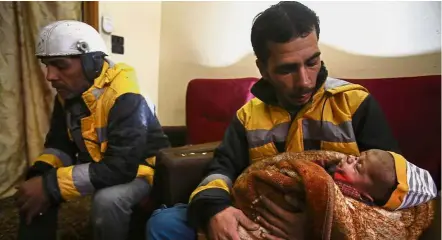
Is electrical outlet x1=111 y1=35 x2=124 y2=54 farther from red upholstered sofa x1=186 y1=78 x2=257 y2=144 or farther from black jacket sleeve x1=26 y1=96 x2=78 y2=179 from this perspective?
black jacket sleeve x1=26 y1=96 x2=78 y2=179

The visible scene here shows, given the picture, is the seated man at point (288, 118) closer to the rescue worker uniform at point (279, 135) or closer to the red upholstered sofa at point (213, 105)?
the rescue worker uniform at point (279, 135)

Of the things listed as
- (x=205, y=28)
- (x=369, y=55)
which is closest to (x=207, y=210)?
(x=369, y=55)

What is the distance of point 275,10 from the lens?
1113 millimetres

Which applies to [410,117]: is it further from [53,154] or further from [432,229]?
[53,154]

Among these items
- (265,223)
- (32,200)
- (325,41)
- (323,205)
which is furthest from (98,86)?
(325,41)

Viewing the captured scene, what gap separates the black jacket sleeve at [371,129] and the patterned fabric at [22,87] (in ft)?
6.12

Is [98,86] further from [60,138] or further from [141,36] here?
[141,36]

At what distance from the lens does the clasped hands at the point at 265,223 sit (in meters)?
0.94

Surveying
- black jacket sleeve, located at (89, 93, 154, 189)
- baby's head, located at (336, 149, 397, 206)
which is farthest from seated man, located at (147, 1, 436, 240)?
black jacket sleeve, located at (89, 93, 154, 189)

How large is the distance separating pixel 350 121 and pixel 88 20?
5.89ft

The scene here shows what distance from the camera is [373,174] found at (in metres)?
0.96

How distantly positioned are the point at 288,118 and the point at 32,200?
873 millimetres

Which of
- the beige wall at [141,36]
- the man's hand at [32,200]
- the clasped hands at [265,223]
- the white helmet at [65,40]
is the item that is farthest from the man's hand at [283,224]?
the beige wall at [141,36]

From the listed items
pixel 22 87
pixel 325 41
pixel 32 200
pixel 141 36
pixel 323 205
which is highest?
pixel 325 41
